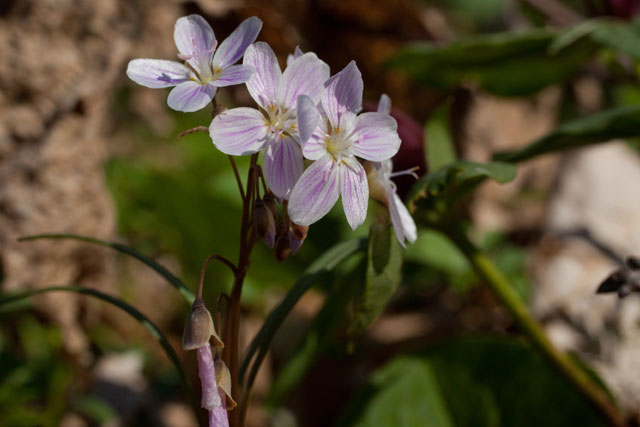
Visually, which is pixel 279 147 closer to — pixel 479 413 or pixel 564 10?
pixel 479 413

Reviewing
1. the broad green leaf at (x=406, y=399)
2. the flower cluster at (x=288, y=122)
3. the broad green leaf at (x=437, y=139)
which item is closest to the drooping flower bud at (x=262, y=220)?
the flower cluster at (x=288, y=122)

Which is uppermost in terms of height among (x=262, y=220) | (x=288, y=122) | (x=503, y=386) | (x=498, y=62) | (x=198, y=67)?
(x=198, y=67)

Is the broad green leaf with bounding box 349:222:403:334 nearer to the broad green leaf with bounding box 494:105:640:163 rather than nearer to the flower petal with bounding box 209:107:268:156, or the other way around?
the flower petal with bounding box 209:107:268:156

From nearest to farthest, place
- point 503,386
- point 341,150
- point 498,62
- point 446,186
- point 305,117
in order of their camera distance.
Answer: point 305,117 < point 341,150 < point 446,186 < point 503,386 < point 498,62

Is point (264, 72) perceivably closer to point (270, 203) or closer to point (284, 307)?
point (270, 203)

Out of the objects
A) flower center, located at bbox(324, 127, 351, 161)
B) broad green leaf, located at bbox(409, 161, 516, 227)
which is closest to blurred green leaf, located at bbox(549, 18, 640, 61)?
broad green leaf, located at bbox(409, 161, 516, 227)

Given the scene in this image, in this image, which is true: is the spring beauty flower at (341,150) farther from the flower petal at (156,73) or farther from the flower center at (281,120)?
the flower petal at (156,73)

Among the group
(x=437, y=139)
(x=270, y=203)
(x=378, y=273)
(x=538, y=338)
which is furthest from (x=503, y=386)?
(x=270, y=203)
